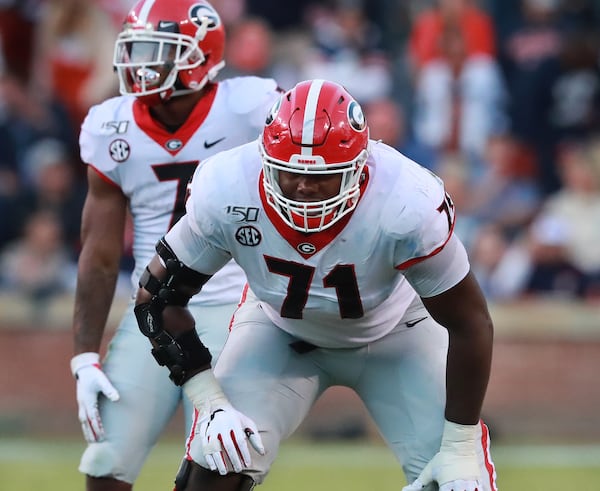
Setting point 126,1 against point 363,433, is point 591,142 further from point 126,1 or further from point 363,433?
point 126,1

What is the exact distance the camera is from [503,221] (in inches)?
329

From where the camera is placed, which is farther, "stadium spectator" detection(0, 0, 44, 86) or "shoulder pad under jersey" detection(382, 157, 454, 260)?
"stadium spectator" detection(0, 0, 44, 86)

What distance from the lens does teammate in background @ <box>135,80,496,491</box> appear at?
12.0 ft

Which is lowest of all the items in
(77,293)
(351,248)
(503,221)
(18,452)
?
(18,452)

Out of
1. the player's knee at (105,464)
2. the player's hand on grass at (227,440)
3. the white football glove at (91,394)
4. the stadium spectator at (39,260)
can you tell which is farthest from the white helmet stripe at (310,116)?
the stadium spectator at (39,260)

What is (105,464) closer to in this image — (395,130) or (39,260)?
(39,260)

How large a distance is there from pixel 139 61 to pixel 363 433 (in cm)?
401

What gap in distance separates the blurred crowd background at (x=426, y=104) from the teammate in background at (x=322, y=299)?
162 inches

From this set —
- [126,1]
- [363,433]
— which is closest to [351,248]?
[363,433]

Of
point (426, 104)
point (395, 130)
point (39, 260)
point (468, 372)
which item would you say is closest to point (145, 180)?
point (468, 372)

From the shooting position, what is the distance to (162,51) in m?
4.51

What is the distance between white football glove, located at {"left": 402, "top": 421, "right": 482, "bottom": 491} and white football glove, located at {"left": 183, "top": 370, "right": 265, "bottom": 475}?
538 millimetres

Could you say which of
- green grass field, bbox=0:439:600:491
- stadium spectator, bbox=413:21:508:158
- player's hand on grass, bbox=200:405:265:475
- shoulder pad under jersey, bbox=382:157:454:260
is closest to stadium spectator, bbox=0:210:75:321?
green grass field, bbox=0:439:600:491

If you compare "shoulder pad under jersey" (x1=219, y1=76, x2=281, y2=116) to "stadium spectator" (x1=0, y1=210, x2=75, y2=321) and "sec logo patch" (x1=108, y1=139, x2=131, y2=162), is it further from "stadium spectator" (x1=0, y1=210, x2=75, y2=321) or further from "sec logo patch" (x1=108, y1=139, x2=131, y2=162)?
"stadium spectator" (x1=0, y1=210, x2=75, y2=321)
